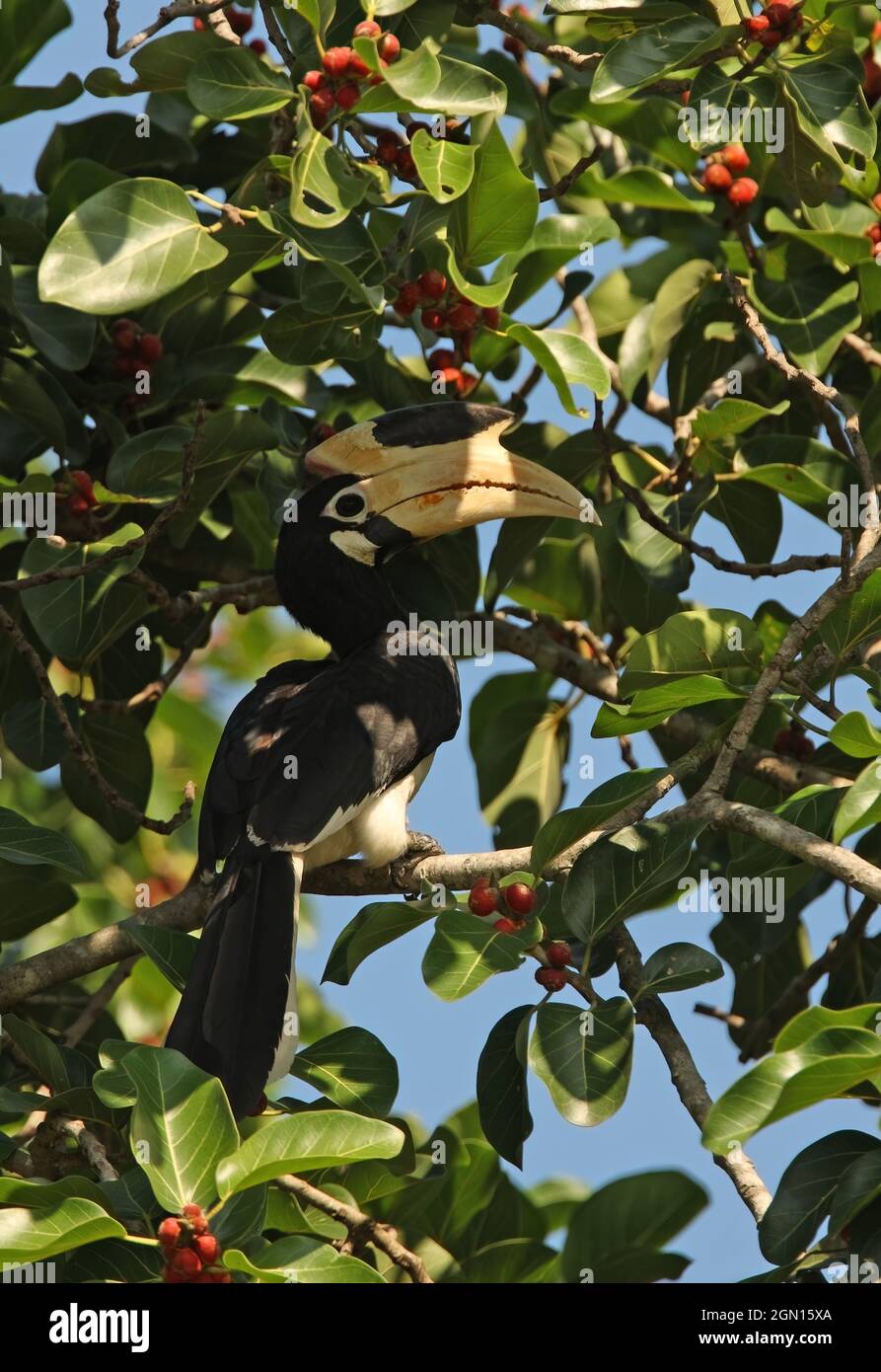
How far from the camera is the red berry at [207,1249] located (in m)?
2.81

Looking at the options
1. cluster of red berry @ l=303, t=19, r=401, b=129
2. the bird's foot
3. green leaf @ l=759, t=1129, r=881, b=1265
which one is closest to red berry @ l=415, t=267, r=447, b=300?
cluster of red berry @ l=303, t=19, r=401, b=129

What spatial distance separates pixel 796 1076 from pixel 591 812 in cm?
89

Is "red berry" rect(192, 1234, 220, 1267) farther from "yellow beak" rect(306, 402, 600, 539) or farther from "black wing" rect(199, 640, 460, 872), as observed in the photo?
"yellow beak" rect(306, 402, 600, 539)

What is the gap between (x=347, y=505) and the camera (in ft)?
15.6

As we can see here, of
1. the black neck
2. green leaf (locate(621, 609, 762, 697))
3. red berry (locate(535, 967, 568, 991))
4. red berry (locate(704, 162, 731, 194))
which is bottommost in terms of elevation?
red berry (locate(535, 967, 568, 991))

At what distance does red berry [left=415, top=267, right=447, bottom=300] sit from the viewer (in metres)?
4.07

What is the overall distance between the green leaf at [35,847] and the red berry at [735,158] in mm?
2320

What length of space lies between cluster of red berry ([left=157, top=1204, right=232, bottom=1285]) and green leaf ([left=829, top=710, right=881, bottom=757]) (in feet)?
4.66

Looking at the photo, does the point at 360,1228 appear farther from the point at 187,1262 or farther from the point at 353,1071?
the point at 187,1262

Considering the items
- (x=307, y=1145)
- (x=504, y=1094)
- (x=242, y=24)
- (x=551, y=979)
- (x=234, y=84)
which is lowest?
(x=307, y=1145)

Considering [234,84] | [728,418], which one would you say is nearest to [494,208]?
[234,84]

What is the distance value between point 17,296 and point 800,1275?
8.96ft

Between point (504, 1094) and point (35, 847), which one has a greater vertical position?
point (35, 847)

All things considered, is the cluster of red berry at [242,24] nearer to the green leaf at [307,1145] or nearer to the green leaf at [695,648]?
the green leaf at [695,648]
